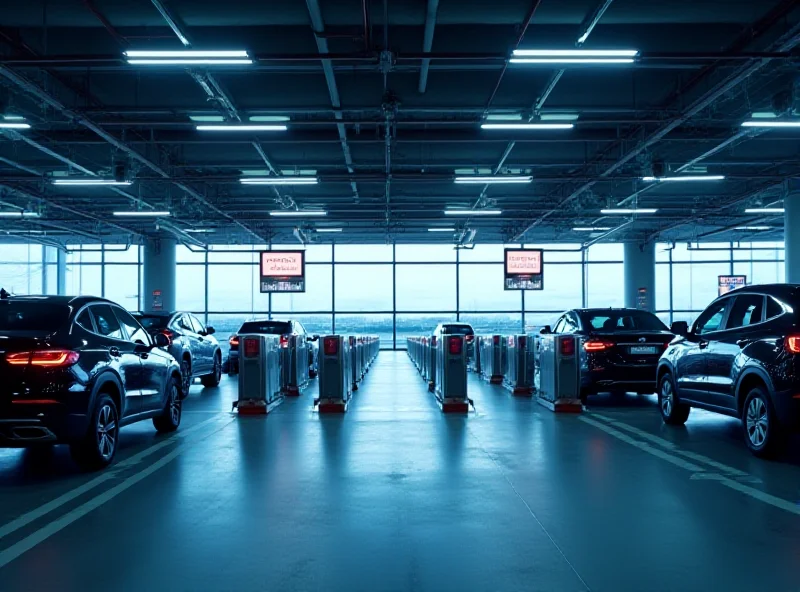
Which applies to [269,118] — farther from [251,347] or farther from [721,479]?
[721,479]

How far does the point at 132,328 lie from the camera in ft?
27.9

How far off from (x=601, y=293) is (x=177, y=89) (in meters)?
27.9

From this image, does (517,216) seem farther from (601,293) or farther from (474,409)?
(474,409)

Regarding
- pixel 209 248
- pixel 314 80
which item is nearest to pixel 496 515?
pixel 314 80

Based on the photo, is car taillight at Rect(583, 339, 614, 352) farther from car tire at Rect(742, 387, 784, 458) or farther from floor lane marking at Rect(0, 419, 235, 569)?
floor lane marking at Rect(0, 419, 235, 569)

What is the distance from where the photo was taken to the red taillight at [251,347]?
11.6 meters

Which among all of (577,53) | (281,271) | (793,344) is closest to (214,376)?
(281,271)

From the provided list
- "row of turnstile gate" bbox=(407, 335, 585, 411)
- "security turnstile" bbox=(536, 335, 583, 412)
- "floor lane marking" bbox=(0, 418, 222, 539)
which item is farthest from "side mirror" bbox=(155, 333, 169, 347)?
"security turnstile" bbox=(536, 335, 583, 412)

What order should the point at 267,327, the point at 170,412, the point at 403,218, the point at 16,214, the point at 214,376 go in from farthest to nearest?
the point at 403,218, the point at 16,214, the point at 267,327, the point at 214,376, the point at 170,412

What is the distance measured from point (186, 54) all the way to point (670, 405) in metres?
7.98

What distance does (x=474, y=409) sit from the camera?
11812 mm

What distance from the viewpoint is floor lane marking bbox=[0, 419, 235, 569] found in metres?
4.46

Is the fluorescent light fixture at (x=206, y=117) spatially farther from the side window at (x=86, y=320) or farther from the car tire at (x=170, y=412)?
the side window at (x=86, y=320)

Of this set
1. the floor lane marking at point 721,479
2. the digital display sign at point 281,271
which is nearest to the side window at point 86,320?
the floor lane marking at point 721,479
